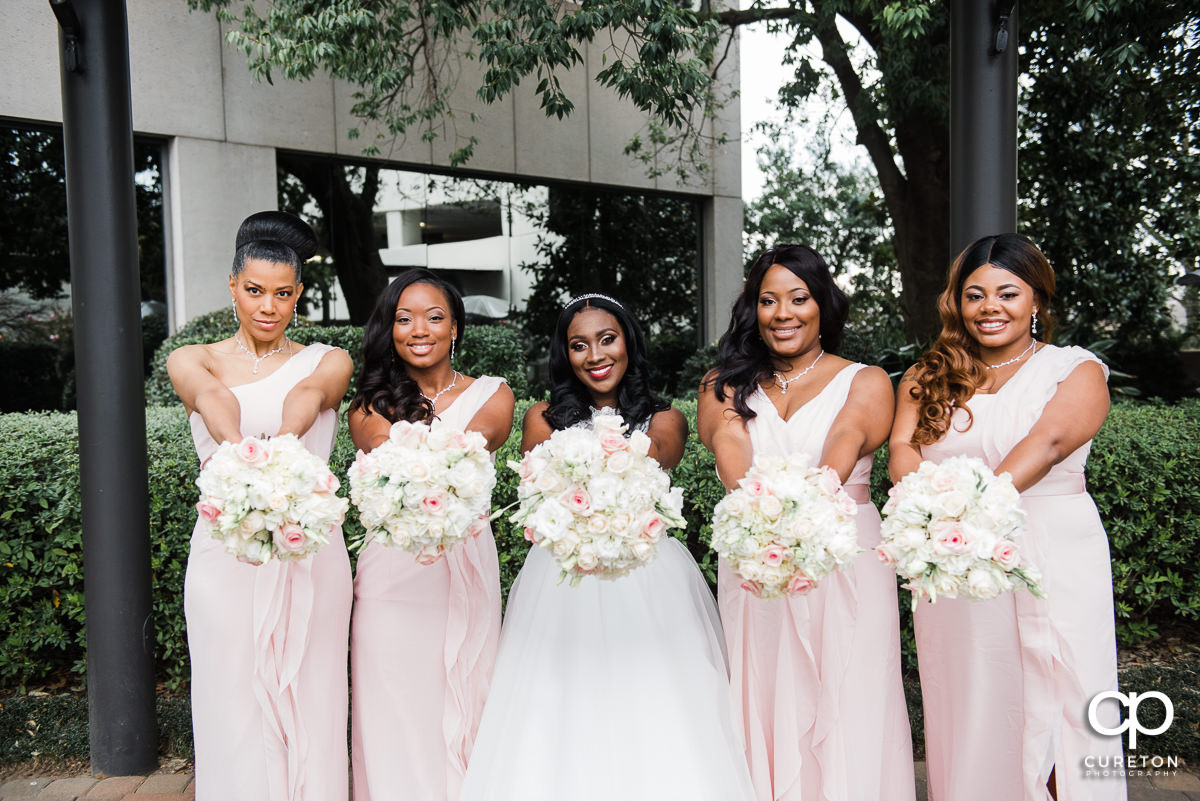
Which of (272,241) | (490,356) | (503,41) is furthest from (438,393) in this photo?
(490,356)

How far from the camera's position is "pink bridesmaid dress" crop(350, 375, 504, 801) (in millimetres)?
3277

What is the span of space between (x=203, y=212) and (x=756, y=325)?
7.55 metres

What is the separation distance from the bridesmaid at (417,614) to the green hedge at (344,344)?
13.1ft

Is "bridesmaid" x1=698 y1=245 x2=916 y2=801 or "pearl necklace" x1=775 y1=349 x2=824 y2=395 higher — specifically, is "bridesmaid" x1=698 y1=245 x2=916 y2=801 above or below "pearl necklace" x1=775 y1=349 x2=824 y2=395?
below

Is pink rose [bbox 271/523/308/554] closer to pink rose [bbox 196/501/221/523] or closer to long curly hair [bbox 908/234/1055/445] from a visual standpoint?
pink rose [bbox 196/501/221/523]

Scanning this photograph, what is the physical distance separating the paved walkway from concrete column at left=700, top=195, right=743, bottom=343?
9.83m

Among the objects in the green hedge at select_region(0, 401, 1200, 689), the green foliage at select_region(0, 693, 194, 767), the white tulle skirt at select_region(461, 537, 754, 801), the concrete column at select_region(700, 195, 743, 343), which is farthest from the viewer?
the concrete column at select_region(700, 195, 743, 343)

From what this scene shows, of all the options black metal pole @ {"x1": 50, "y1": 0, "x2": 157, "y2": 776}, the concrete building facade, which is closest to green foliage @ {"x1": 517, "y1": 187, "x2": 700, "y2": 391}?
the concrete building facade

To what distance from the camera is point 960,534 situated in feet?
8.15

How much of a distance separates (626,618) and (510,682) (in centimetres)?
44

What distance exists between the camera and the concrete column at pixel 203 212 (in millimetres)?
9117

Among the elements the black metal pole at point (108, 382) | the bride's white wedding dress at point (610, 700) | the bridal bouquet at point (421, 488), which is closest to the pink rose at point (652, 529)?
the bride's white wedding dress at point (610, 700)

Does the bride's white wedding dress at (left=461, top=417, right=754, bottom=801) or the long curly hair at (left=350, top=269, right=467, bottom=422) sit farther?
the long curly hair at (left=350, top=269, right=467, bottom=422)

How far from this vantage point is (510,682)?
3072 mm
